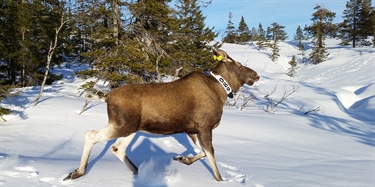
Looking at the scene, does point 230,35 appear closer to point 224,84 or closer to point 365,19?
point 365,19

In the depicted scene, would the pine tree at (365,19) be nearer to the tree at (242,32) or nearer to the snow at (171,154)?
the tree at (242,32)

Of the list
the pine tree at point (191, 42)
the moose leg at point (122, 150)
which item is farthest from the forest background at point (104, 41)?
the moose leg at point (122, 150)

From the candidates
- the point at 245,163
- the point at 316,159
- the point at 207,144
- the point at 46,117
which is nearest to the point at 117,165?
the point at 207,144

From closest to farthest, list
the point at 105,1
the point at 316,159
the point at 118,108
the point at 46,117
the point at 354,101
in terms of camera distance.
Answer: the point at 118,108 → the point at 316,159 → the point at 46,117 → the point at 105,1 → the point at 354,101

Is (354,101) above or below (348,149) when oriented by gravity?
below

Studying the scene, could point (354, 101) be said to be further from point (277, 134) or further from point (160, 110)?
point (160, 110)

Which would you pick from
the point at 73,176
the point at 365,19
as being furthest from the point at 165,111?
the point at 365,19

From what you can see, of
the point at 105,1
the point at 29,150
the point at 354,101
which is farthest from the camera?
the point at 354,101

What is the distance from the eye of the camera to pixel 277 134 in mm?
8922

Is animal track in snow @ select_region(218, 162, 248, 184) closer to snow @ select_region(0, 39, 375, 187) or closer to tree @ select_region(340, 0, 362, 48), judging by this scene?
snow @ select_region(0, 39, 375, 187)

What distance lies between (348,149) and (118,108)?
237 inches

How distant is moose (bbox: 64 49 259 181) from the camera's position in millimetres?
3912

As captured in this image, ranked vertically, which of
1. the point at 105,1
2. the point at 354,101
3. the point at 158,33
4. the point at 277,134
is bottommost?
the point at 354,101

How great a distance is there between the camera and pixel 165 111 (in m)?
4.13
